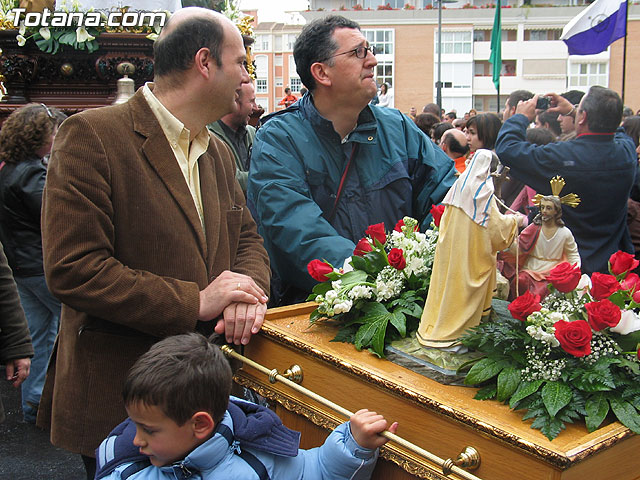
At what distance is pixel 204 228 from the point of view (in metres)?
2.24

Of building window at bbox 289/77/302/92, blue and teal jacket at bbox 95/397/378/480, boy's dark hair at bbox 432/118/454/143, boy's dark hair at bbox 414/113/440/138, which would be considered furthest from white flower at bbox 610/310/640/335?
building window at bbox 289/77/302/92

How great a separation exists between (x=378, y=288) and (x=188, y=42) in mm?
944

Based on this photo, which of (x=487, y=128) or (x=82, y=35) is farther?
(x=487, y=128)

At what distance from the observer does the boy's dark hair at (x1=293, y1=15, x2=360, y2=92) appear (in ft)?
9.12

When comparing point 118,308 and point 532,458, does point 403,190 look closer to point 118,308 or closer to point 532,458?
point 118,308

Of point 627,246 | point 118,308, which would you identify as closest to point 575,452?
point 118,308

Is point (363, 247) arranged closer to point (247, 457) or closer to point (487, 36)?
point (247, 457)

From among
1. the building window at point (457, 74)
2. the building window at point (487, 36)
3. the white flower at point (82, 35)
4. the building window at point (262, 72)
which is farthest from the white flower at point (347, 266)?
the building window at point (262, 72)

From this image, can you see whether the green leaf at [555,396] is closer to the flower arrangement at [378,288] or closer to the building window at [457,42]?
the flower arrangement at [378,288]

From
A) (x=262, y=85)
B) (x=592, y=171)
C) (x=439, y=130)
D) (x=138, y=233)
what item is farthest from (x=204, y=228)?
(x=262, y=85)

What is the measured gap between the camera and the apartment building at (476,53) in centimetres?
3809

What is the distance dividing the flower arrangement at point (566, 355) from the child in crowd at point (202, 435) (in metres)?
0.31

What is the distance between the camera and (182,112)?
7.20 feet

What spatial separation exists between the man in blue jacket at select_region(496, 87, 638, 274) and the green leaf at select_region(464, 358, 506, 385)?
2.04m
